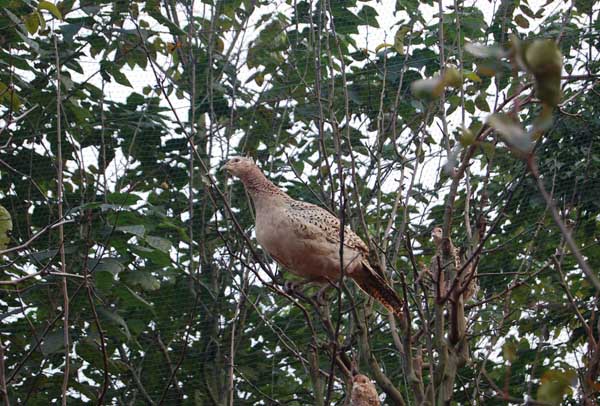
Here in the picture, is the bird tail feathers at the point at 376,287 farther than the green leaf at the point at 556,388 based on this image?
Yes

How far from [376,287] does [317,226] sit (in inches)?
14.7

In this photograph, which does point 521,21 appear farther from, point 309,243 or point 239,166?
point 309,243

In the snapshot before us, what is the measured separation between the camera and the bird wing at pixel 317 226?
4043 millimetres

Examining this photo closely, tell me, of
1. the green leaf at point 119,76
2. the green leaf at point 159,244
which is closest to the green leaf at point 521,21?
the green leaf at point 119,76

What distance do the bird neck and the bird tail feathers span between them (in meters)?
0.57

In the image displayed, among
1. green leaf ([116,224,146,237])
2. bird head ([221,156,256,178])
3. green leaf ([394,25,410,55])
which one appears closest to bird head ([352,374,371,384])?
green leaf ([116,224,146,237])

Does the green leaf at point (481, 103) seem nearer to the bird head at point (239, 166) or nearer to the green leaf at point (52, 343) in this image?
the bird head at point (239, 166)

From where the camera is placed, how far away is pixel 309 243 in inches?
159

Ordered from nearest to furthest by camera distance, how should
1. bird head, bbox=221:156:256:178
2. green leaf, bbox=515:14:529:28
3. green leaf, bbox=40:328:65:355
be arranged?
1. green leaf, bbox=40:328:65:355
2. bird head, bbox=221:156:256:178
3. green leaf, bbox=515:14:529:28

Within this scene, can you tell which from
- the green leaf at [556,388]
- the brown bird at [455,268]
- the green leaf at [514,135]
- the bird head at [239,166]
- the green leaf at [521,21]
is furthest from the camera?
the green leaf at [521,21]

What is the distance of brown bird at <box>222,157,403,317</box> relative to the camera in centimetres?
400

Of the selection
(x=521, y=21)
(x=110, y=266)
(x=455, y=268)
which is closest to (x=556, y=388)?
(x=455, y=268)

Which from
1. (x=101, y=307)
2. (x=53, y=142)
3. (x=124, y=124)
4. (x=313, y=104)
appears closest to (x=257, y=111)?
(x=313, y=104)

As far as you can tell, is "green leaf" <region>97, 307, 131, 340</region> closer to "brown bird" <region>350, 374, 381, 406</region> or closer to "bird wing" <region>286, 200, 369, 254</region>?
"bird wing" <region>286, 200, 369, 254</region>
